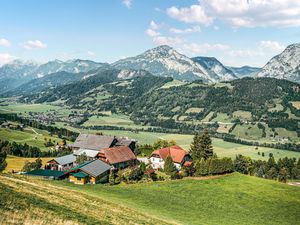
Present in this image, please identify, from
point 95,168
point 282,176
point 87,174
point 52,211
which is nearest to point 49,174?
point 87,174

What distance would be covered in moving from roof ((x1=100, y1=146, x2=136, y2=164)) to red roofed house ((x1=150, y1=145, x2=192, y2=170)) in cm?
830

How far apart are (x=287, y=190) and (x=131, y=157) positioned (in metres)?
55.8

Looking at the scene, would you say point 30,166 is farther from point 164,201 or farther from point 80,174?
point 164,201

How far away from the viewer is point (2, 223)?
21.9m

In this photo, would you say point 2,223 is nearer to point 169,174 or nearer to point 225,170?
point 225,170

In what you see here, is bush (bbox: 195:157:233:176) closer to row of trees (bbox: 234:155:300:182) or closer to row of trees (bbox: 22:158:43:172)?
row of trees (bbox: 234:155:300:182)

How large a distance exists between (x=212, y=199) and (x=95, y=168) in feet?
122

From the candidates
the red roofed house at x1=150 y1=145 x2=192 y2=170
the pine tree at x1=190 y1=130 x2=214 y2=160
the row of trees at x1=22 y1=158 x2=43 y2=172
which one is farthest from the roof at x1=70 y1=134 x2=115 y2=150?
the pine tree at x1=190 y1=130 x2=214 y2=160

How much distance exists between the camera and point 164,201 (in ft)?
187

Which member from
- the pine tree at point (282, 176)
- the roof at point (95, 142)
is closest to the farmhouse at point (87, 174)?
the roof at point (95, 142)

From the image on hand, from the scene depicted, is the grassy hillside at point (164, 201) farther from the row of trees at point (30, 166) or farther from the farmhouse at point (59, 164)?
the farmhouse at point (59, 164)

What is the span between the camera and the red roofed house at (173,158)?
356 ft

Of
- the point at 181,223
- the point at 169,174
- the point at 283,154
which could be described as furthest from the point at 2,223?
the point at 283,154

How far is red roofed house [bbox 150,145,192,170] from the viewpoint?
108500mm
